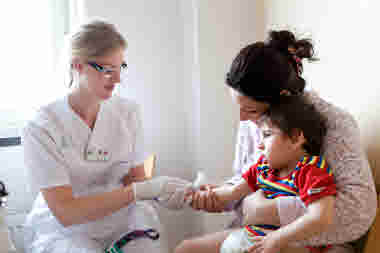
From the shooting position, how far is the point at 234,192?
1482mm

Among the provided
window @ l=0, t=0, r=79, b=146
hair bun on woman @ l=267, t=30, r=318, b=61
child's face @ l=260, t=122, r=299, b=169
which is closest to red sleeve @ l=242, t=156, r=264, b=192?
child's face @ l=260, t=122, r=299, b=169

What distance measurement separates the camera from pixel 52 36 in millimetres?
2148

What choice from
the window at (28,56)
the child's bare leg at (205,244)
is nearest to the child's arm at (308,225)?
the child's bare leg at (205,244)

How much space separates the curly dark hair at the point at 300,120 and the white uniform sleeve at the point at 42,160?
31.0 inches

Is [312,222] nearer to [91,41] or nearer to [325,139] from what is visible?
[325,139]

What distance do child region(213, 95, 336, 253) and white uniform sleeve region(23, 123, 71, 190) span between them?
66 centimetres

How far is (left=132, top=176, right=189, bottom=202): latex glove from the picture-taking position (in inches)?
57.9

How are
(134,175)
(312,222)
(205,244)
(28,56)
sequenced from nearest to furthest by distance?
1. (312,222)
2. (205,244)
3. (134,175)
4. (28,56)

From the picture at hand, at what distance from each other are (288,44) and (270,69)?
137 millimetres

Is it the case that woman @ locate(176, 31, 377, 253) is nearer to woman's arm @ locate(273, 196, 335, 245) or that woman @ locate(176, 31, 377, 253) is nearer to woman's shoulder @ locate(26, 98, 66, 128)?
woman's arm @ locate(273, 196, 335, 245)

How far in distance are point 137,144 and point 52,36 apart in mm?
887

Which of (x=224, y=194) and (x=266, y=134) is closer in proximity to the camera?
(x=266, y=134)

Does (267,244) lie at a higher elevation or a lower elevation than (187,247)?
higher

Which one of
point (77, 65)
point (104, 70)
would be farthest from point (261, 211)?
point (77, 65)
